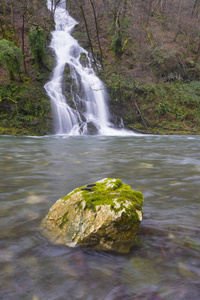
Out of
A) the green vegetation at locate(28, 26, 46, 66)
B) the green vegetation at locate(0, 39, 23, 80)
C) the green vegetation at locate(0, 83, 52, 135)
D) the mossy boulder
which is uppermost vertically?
the green vegetation at locate(28, 26, 46, 66)

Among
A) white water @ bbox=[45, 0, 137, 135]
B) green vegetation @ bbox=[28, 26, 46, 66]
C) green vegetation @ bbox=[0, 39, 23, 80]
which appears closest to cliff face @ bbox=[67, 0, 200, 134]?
white water @ bbox=[45, 0, 137, 135]

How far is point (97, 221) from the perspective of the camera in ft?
6.67

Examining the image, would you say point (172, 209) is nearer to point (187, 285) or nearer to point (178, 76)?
point (187, 285)

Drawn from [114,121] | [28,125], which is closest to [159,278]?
[28,125]

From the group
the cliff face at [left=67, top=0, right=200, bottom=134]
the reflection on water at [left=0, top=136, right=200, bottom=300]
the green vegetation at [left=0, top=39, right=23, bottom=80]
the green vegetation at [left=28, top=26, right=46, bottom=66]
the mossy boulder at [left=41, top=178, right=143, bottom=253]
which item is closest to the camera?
the reflection on water at [left=0, top=136, right=200, bottom=300]

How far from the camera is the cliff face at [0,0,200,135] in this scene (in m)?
12.9

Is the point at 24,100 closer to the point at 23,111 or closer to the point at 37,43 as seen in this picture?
the point at 23,111

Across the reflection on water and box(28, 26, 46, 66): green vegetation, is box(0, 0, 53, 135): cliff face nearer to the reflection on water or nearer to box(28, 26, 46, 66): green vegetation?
box(28, 26, 46, 66): green vegetation

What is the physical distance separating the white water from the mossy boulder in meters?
10.7

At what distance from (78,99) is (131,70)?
649cm

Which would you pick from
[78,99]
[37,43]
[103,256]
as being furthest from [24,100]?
[103,256]

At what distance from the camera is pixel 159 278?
1685 millimetres

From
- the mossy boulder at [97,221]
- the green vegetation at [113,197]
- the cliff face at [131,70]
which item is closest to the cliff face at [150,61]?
the cliff face at [131,70]

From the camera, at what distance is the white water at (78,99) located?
13.1 metres
